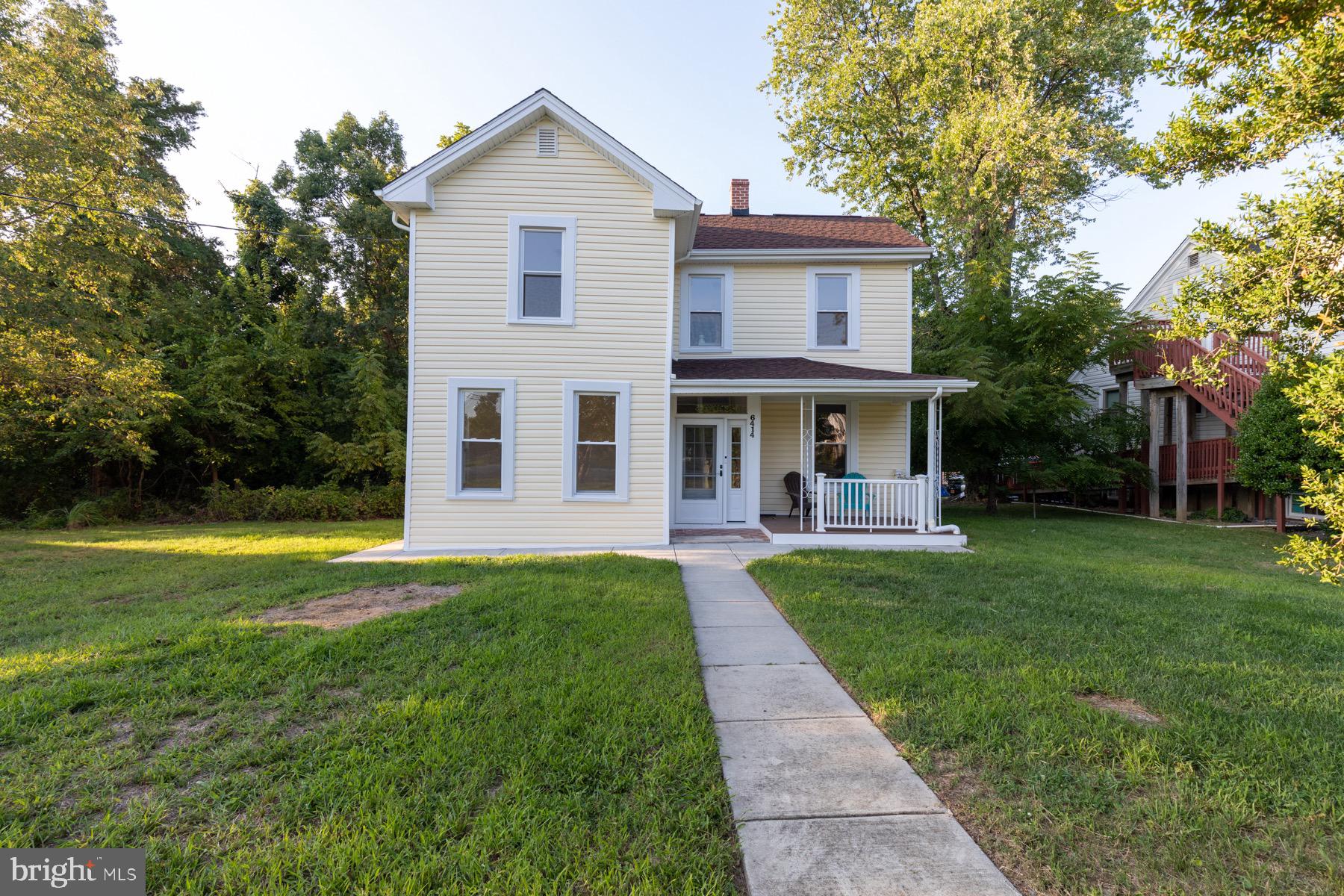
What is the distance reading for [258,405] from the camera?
15.1m

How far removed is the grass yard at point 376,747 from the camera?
2.05 metres

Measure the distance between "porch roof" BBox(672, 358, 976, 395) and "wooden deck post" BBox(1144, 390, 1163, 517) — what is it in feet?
28.6

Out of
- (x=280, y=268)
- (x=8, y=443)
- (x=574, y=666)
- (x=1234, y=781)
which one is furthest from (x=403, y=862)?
(x=280, y=268)

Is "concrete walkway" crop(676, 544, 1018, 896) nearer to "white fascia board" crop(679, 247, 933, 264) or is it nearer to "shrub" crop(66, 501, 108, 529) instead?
"white fascia board" crop(679, 247, 933, 264)

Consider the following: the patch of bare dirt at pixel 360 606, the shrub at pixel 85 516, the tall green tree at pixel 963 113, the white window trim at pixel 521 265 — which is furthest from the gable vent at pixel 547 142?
the shrub at pixel 85 516

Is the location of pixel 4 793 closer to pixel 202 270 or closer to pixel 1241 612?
pixel 1241 612

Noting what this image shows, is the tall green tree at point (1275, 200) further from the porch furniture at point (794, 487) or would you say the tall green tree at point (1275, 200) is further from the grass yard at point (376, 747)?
the porch furniture at point (794, 487)

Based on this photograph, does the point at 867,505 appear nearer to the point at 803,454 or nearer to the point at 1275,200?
the point at 803,454

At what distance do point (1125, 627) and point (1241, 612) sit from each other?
1623 millimetres

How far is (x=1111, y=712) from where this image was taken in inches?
125

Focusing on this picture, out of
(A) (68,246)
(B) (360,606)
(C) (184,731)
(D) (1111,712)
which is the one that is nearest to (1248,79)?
(D) (1111,712)

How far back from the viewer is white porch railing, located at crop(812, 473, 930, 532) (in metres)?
9.71

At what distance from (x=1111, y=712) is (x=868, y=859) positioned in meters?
2.03

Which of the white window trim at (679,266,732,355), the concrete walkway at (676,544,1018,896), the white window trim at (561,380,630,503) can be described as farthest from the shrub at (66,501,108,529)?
the concrete walkway at (676,544,1018,896)
